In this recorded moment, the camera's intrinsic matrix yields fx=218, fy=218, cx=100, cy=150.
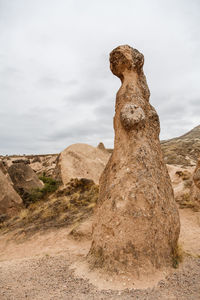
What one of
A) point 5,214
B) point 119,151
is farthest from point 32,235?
point 119,151

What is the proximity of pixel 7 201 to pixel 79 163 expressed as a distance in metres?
4.65

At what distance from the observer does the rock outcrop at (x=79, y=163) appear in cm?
1173

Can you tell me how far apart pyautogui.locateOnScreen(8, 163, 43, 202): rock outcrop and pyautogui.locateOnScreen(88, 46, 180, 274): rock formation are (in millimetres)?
8004

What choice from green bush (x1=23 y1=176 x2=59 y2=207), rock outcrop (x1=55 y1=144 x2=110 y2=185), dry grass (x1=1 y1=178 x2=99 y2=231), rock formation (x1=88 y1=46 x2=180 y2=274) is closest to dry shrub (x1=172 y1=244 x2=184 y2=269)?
rock formation (x1=88 y1=46 x2=180 y2=274)

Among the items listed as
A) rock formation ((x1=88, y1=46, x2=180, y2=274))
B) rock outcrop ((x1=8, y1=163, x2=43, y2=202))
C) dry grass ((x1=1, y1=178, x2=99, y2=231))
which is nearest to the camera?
rock formation ((x1=88, y1=46, x2=180, y2=274))

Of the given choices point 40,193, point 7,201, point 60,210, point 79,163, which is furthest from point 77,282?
point 79,163

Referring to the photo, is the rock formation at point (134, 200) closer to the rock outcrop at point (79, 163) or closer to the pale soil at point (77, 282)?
the pale soil at point (77, 282)

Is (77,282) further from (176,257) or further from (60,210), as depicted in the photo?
(60,210)

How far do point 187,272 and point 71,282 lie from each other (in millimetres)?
1766

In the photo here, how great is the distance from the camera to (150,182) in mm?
3562

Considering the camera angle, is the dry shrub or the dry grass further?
the dry grass

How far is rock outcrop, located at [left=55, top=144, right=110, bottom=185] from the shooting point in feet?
38.5

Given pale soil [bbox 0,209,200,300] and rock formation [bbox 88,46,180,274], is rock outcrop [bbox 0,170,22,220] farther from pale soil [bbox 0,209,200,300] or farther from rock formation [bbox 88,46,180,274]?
rock formation [bbox 88,46,180,274]

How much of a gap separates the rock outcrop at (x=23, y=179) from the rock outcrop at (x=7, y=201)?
154 centimetres
